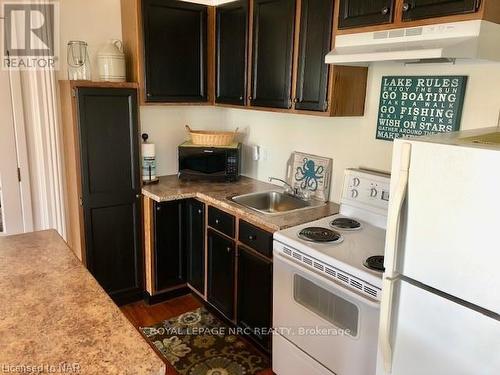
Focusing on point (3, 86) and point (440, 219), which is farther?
point (3, 86)

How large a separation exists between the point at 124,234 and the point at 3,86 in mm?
1250

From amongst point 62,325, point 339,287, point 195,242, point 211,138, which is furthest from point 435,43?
point 195,242

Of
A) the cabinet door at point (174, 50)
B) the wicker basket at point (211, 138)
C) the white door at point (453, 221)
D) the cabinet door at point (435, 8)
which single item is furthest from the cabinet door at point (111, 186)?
the white door at point (453, 221)

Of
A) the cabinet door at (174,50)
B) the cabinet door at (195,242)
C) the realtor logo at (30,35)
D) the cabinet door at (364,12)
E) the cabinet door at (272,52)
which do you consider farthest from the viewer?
the cabinet door at (195,242)

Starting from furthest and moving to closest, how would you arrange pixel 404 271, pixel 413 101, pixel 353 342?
pixel 413 101 → pixel 353 342 → pixel 404 271

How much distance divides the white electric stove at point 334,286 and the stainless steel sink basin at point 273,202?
436 millimetres

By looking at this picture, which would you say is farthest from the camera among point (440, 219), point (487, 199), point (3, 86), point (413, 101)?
point (3, 86)

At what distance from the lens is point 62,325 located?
3.86 feet

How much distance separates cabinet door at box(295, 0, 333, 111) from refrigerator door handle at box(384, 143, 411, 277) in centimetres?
93

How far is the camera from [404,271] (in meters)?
1.42

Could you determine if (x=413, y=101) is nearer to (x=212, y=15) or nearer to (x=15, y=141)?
(x=212, y=15)

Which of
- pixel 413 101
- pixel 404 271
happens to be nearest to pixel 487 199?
pixel 404 271

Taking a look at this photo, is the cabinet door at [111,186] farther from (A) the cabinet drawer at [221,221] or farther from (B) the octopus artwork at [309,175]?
(B) the octopus artwork at [309,175]

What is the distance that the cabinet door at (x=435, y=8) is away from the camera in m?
1.54
